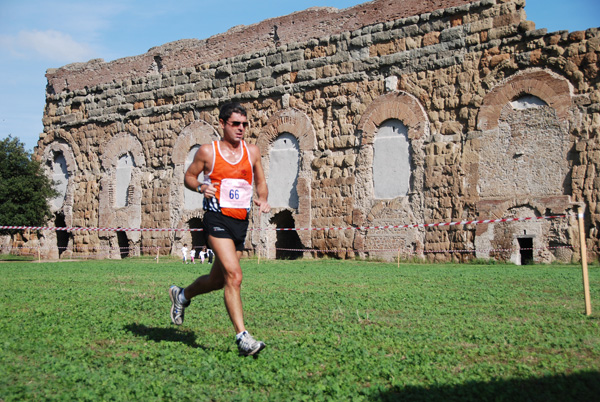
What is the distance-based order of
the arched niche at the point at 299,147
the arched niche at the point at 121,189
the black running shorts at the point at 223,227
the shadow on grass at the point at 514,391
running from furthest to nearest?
the arched niche at the point at 121,189 < the arched niche at the point at 299,147 < the black running shorts at the point at 223,227 < the shadow on grass at the point at 514,391

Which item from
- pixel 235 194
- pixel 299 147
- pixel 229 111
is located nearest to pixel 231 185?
pixel 235 194

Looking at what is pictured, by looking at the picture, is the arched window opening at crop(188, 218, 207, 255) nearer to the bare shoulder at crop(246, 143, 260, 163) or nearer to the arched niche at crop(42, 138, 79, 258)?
the arched niche at crop(42, 138, 79, 258)

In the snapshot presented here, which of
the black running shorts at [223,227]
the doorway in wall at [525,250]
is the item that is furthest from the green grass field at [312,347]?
the doorway in wall at [525,250]

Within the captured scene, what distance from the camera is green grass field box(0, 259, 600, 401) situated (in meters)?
3.68

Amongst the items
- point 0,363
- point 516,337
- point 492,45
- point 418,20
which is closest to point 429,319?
point 516,337

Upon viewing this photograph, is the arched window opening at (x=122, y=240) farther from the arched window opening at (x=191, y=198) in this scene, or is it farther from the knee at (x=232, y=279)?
the knee at (x=232, y=279)

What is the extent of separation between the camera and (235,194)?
521 centimetres

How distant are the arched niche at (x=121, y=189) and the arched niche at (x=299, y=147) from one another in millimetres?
5576

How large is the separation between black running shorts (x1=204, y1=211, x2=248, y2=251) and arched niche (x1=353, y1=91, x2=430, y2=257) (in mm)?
12655

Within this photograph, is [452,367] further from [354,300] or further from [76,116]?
[76,116]

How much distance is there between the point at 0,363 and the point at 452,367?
300 cm

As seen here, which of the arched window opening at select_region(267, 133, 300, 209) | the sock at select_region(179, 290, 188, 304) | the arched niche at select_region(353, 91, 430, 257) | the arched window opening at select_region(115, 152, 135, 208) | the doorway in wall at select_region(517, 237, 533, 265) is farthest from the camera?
the arched window opening at select_region(115, 152, 135, 208)

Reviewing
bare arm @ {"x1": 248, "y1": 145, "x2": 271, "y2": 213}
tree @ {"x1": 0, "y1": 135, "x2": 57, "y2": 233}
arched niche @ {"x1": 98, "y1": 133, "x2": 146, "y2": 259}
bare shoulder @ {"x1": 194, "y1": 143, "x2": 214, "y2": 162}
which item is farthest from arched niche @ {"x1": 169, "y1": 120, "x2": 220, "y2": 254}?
bare shoulder @ {"x1": 194, "y1": 143, "x2": 214, "y2": 162}

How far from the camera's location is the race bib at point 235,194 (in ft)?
16.9
